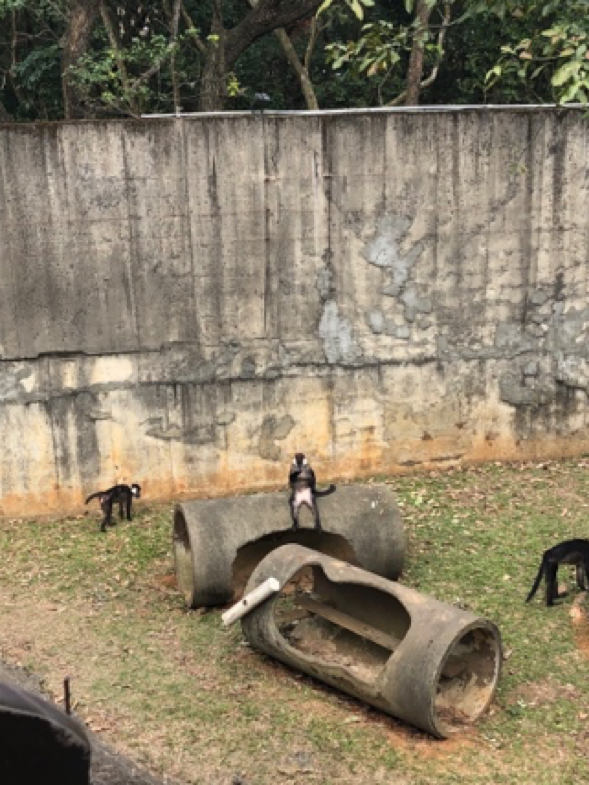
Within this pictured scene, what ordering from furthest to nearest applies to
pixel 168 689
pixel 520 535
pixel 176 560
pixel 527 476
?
1. pixel 527 476
2. pixel 520 535
3. pixel 176 560
4. pixel 168 689

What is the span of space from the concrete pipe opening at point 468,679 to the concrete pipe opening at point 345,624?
18.3 inches

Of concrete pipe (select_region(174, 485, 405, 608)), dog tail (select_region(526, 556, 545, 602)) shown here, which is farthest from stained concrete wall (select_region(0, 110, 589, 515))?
dog tail (select_region(526, 556, 545, 602))

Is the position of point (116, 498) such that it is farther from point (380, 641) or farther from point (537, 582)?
point (537, 582)

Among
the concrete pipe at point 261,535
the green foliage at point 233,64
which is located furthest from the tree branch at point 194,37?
the concrete pipe at point 261,535

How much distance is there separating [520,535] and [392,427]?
85.5 inches

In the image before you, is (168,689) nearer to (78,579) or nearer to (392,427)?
(78,579)

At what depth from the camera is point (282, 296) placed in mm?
9945

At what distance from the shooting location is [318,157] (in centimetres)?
966

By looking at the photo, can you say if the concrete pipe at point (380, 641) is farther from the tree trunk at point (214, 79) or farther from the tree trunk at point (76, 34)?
the tree trunk at point (214, 79)

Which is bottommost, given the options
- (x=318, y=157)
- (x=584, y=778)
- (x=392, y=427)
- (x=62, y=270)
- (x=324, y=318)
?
(x=584, y=778)

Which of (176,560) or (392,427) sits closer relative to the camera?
(176,560)

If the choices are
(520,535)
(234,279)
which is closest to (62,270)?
(234,279)

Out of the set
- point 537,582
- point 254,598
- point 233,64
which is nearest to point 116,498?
point 254,598

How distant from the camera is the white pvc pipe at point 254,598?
642cm
